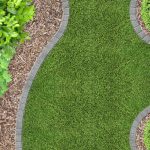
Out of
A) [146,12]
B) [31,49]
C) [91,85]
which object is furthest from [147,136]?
[31,49]

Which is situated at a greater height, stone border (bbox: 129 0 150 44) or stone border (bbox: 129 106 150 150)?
stone border (bbox: 129 0 150 44)

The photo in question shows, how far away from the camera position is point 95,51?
10.8m

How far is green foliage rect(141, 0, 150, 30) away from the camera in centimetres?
1069

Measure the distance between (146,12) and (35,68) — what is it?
3.08 m

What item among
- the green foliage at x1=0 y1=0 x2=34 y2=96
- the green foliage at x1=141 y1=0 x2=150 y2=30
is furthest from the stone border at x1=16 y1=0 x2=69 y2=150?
the green foliage at x1=0 y1=0 x2=34 y2=96

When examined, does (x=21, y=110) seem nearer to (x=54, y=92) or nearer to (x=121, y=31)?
(x=54, y=92)

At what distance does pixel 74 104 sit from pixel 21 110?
4.43 ft

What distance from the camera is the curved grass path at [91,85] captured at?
10711 mm

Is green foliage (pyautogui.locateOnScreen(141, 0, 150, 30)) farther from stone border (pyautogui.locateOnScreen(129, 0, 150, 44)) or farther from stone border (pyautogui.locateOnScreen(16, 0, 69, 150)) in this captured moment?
stone border (pyautogui.locateOnScreen(16, 0, 69, 150))

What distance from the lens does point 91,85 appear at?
10.8m

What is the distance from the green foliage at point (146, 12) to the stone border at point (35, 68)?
74.2 inches

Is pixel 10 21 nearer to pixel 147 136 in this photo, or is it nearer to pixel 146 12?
pixel 146 12

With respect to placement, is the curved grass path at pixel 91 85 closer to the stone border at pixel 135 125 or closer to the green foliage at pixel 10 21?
the stone border at pixel 135 125

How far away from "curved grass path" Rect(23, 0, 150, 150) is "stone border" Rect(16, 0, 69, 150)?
0.13m
